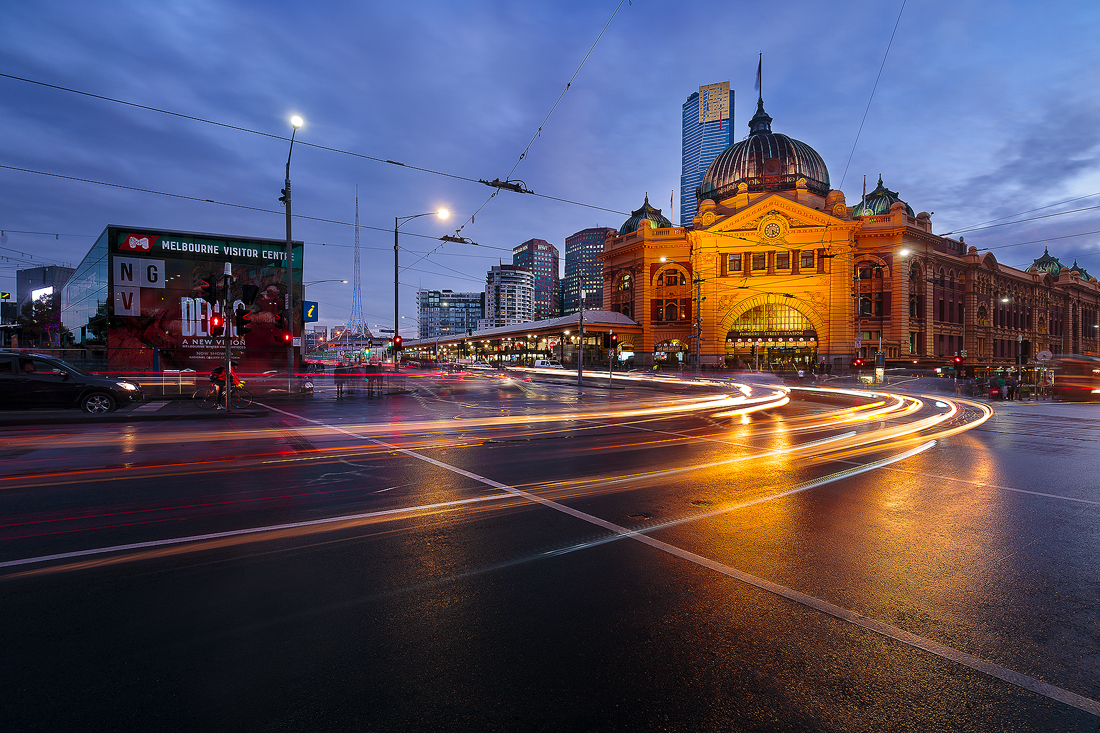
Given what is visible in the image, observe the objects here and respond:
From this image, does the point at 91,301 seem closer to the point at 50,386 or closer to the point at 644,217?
the point at 50,386

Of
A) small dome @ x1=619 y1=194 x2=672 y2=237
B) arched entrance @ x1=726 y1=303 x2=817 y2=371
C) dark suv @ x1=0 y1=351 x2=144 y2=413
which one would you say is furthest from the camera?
small dome @ x1=619 y1=194 x2=672 y2=237

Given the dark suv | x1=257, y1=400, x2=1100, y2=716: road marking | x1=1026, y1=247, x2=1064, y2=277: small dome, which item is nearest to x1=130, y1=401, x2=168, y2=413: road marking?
the dark suv

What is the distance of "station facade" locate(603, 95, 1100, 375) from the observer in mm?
60062

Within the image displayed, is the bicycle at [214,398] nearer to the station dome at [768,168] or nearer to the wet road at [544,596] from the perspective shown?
the wet road at [544,596]

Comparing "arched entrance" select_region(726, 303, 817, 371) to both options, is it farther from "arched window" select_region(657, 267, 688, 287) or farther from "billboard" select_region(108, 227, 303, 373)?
"billboard" select_region(108, 227, 303, 373)

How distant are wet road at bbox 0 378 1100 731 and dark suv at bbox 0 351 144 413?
8188 mm

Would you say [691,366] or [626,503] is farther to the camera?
[691,366]

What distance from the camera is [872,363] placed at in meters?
58.9

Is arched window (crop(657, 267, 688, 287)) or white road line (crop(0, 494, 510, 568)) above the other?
arched window (crop(657, 267, 688, 287))

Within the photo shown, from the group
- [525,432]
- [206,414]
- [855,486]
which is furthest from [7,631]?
[206,414]

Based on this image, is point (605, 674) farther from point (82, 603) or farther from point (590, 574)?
point (82, 603)

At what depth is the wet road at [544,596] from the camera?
2779 mm

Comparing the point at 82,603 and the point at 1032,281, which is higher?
the point at 1032,281

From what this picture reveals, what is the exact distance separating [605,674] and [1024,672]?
8.25 ft
